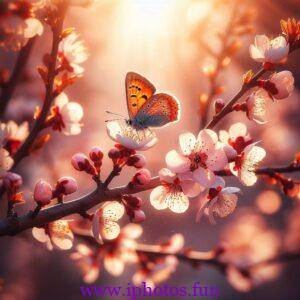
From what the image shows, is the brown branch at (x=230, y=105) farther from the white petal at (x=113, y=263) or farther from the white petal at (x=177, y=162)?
the white petal at (x=113, y=263)

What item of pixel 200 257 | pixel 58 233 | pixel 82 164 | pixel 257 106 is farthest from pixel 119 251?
pixel 257 106

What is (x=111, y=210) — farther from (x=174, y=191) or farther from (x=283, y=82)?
(x=283, y=82)

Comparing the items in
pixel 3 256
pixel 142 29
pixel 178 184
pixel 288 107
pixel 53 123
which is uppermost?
pixel 142 29

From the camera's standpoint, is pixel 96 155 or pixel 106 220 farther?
pixel 106 220

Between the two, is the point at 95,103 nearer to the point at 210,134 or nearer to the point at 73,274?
the point at 73,274

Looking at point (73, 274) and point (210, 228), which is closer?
point (73, 274)

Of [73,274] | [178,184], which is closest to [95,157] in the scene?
[178,184]
